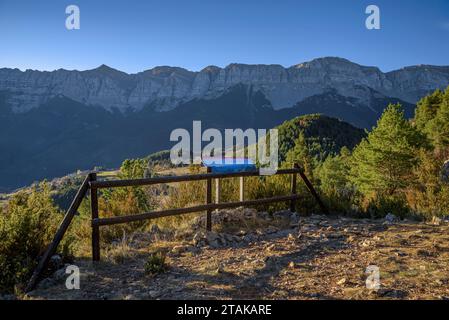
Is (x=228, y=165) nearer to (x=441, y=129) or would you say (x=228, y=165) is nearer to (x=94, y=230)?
(x=94, y=230)

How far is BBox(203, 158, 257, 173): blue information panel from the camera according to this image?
29.5 feet

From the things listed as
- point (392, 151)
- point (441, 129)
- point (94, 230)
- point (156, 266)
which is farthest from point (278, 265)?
point (441, 129)

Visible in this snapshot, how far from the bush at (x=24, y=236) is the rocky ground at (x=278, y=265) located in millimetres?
400

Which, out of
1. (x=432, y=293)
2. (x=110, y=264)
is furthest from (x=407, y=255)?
(x=110, y=264)

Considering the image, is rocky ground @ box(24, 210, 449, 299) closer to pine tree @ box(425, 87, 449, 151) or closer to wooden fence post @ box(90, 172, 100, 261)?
wooden fence post @ box(90, 172, 100, 261)

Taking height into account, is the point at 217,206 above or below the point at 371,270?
above

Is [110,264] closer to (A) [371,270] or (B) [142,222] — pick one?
(B) [142,222]

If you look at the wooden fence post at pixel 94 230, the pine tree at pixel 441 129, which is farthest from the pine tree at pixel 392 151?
the wooden fence post at pixel 94 230

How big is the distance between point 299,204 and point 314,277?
17.4ft

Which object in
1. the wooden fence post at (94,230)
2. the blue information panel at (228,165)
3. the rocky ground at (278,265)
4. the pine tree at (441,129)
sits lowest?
the rocky ground at (278,265)

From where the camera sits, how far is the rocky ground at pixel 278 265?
5.21 m

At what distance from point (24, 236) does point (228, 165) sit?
15.2 feet

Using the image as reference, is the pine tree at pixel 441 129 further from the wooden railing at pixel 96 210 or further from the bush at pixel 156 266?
the bush at pixel 156 266
